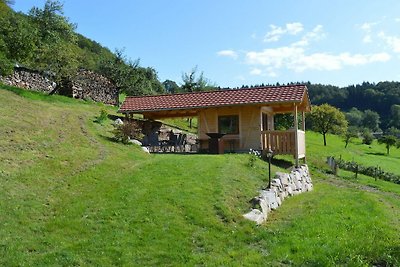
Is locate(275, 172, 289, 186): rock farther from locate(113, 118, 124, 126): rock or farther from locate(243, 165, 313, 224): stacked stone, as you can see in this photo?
locate(113, 118, 124, 126): rock

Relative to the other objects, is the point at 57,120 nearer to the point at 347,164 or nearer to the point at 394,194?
the point at 394,194

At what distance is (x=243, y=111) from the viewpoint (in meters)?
22.2

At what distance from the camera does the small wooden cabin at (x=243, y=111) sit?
20.6 meters

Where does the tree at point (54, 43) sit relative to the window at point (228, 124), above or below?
above

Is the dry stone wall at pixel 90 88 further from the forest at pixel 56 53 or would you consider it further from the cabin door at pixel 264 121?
the cabin door at pixel 264 121

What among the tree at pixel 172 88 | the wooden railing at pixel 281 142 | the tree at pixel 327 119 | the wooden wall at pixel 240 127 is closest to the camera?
the wooden railing at pixel 281 142

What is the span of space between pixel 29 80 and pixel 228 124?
14.5 meters

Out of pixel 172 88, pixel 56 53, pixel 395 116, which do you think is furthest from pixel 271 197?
pixel 395 116

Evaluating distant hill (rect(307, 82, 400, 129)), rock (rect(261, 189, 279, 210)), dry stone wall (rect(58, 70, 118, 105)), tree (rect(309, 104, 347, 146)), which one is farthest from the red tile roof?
distant hill (rect(307, 82, 400, 129))

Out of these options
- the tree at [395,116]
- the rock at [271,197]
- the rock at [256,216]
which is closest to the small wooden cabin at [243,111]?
the rock at [271,197]

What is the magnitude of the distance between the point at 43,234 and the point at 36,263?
1346 mm

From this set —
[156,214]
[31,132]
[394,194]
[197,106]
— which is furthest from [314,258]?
[394,194]

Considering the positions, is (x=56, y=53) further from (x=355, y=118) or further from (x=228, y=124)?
(x=355, y=118)

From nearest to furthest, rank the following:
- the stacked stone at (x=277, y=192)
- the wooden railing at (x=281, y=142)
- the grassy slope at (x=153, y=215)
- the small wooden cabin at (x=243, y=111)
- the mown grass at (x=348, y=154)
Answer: the grassy slope at (x=153, y=215) → the stacked stone at (x=277, y=192) → the wooden railing at (x=281, y=142) → the small wooden cabin at (x=243, y=111) → the mown grass at (x=348, y=154)
